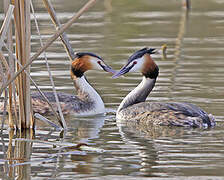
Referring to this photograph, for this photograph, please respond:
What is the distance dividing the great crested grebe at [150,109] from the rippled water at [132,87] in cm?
18

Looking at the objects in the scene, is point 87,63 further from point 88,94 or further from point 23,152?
point 23,152

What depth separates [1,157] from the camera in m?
7.62

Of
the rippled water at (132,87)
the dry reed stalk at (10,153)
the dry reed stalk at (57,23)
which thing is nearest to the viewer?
the dry reed stalk at (10,153)

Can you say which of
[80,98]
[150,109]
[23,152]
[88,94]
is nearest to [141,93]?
[150,109]

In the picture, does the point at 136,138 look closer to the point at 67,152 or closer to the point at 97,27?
the point at 67,152

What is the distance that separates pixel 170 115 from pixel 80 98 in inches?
74.6

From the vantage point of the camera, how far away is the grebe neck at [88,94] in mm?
10289

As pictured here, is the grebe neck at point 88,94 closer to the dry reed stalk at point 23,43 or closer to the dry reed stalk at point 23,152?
the dry reed stalk at point 23,152

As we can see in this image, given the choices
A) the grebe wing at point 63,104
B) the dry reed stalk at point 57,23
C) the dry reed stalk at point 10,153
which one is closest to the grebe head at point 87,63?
the dry reed stalk at point 57,23

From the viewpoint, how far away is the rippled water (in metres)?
7.11

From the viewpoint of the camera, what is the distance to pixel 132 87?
459 inches

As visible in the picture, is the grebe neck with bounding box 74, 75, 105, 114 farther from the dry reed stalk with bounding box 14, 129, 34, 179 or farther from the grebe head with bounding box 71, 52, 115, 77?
the dry reed stalk with bounding box 14, 129, 34, 179

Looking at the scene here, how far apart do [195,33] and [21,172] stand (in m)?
11.2

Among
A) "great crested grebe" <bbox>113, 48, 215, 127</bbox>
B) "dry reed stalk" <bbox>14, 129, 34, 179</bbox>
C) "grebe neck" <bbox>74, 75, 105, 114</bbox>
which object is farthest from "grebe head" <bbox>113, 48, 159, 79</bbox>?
"dry reed stalk" <bbox>14, 129, 34, 179</bbox>
